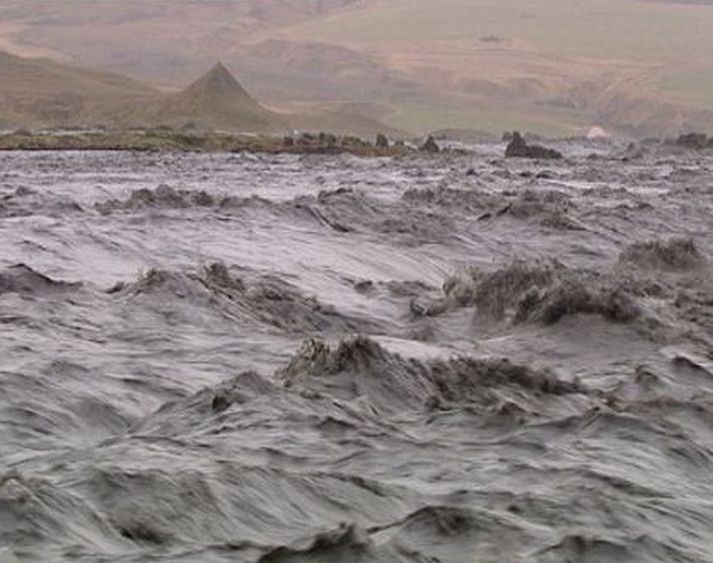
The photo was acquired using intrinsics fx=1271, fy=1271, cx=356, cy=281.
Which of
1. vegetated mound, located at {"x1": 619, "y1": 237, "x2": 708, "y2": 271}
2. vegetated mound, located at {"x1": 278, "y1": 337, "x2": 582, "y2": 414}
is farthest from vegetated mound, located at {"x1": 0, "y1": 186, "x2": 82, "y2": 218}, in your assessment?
vegetated mound, located at {"x1": 278, "y1": 337, "x2": 582, "y2": 414}

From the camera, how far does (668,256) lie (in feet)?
58.2

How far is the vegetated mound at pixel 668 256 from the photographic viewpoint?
17.5 metres

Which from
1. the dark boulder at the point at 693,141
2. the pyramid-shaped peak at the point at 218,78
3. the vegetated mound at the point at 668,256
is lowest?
the dark boulder at the point at 693,141

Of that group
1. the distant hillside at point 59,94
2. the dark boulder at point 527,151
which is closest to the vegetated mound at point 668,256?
the dark boulder at point 527,151

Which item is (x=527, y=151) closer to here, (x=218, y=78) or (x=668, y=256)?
(x=668, y=256)

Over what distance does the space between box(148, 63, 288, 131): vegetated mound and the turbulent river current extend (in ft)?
264

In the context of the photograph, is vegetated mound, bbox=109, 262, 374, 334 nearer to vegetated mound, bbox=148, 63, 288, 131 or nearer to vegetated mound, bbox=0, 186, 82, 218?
vegetated mound, bbox=0, 186, 82, 218

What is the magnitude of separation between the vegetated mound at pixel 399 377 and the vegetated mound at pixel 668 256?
8.04 meters

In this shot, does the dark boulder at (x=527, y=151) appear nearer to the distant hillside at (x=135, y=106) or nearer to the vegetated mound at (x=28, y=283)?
the distant hillside at (x=135, y=106)

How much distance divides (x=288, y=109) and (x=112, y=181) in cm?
12794

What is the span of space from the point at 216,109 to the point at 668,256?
88.4 meters

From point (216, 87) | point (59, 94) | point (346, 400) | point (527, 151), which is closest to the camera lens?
point (346, 400)

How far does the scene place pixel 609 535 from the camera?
6.59 metres

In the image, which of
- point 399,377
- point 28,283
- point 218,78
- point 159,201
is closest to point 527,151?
point 159,201
